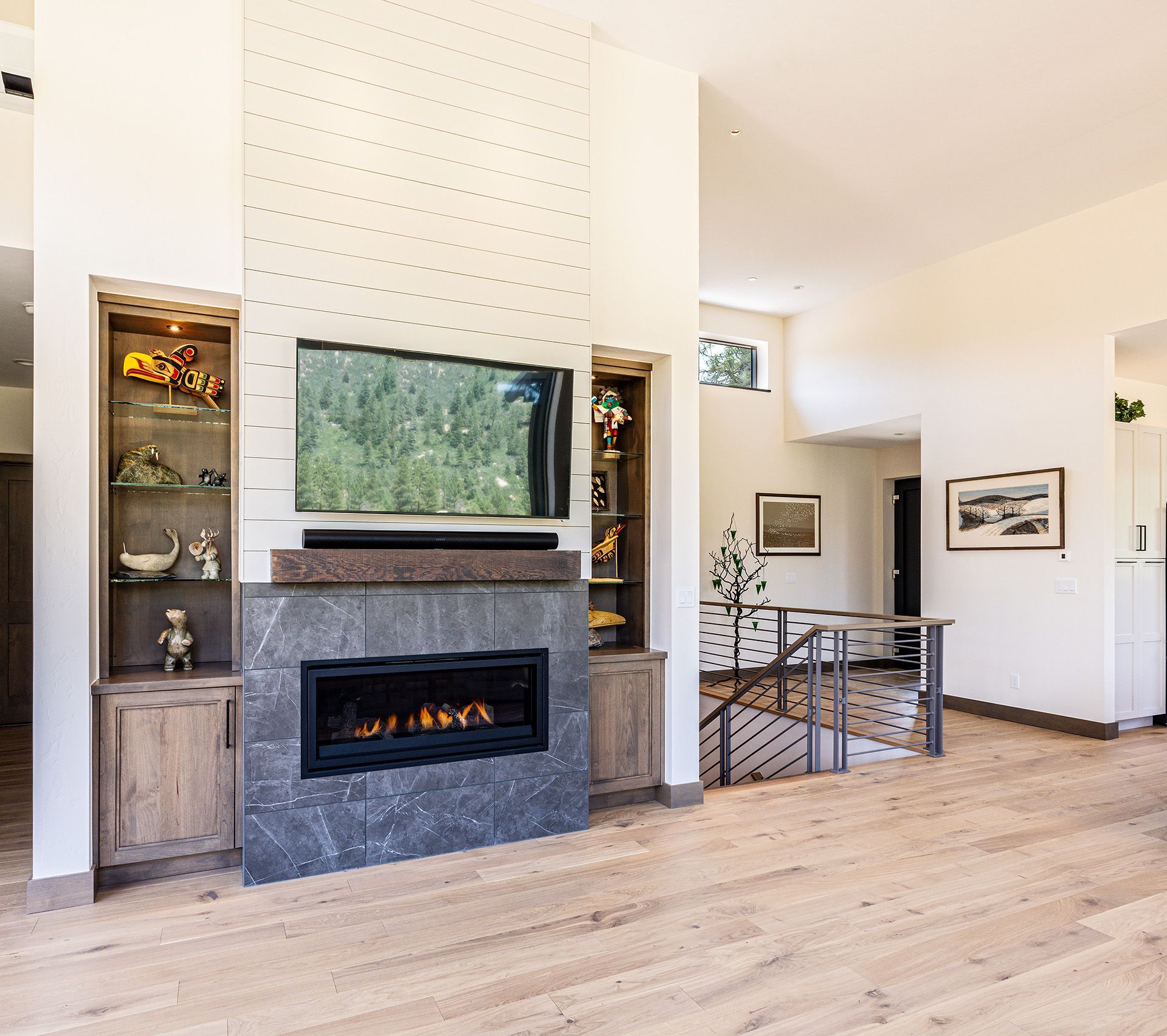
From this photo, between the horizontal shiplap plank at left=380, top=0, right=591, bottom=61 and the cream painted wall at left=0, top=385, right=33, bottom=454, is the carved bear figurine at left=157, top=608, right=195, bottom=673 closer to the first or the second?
the horizontal shiplap plank at left=380, top=0, right=591, bottom=61

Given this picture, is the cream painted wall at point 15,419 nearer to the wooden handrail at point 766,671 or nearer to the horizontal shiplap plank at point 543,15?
the horizontal shiplap plank at point 543,15

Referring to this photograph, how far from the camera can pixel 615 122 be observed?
4.02 m

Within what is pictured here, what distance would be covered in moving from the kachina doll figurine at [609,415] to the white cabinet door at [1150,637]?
4.56m

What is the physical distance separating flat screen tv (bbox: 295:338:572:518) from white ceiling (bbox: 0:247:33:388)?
1.52 m

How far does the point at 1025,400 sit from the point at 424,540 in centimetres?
534

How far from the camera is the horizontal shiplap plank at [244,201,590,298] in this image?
3.16 m

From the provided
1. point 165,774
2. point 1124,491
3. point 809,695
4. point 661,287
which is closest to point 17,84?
point 165,774

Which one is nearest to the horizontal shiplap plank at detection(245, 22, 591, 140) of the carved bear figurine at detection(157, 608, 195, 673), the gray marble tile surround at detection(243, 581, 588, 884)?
the gray marble tile surround at detection(243, 581, 588, 884)

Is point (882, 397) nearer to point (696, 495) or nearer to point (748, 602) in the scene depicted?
point (748, 602)

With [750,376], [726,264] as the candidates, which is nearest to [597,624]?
[726,264]

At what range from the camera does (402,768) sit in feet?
10.8

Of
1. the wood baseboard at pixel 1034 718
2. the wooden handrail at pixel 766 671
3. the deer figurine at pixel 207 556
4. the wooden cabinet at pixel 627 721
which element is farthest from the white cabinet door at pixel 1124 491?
the deer figurine at pixel 207 556

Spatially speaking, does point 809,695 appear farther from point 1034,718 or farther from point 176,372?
point 176,372

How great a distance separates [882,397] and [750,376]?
5.30 ft
